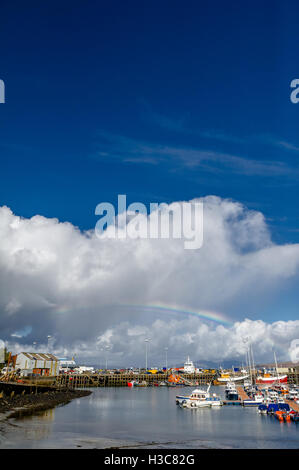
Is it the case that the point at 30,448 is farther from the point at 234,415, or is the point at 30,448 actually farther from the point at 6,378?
the point at 6,378

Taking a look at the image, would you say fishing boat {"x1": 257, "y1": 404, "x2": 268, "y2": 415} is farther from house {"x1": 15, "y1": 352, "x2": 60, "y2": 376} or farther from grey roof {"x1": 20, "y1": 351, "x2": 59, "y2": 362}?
grey roof {"x1": 20, "y1": 351, "x2": 59, "y2": 362}

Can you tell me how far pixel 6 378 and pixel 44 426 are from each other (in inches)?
2527

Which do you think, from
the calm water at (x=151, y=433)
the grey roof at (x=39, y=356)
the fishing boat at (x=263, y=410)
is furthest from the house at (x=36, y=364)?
the fishing boat at (x=263, y=410)

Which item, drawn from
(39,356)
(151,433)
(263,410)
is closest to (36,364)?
(39,356)

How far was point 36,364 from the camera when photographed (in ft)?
481

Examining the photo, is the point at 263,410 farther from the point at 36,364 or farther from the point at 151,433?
the point at 36,364

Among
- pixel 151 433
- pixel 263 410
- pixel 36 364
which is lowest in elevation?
pixel 151 433

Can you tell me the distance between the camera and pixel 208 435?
151ft

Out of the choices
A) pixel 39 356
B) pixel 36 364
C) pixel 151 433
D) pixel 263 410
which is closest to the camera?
pixel 151 433

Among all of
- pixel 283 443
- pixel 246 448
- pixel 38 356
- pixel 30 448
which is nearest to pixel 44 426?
pixel 30 448

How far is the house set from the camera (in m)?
139

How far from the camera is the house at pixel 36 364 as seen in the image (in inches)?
5487

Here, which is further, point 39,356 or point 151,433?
point 39,356

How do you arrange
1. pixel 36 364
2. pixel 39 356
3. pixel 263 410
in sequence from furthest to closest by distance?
pixel 39 356
pixel 36 364
pixel 263 410
